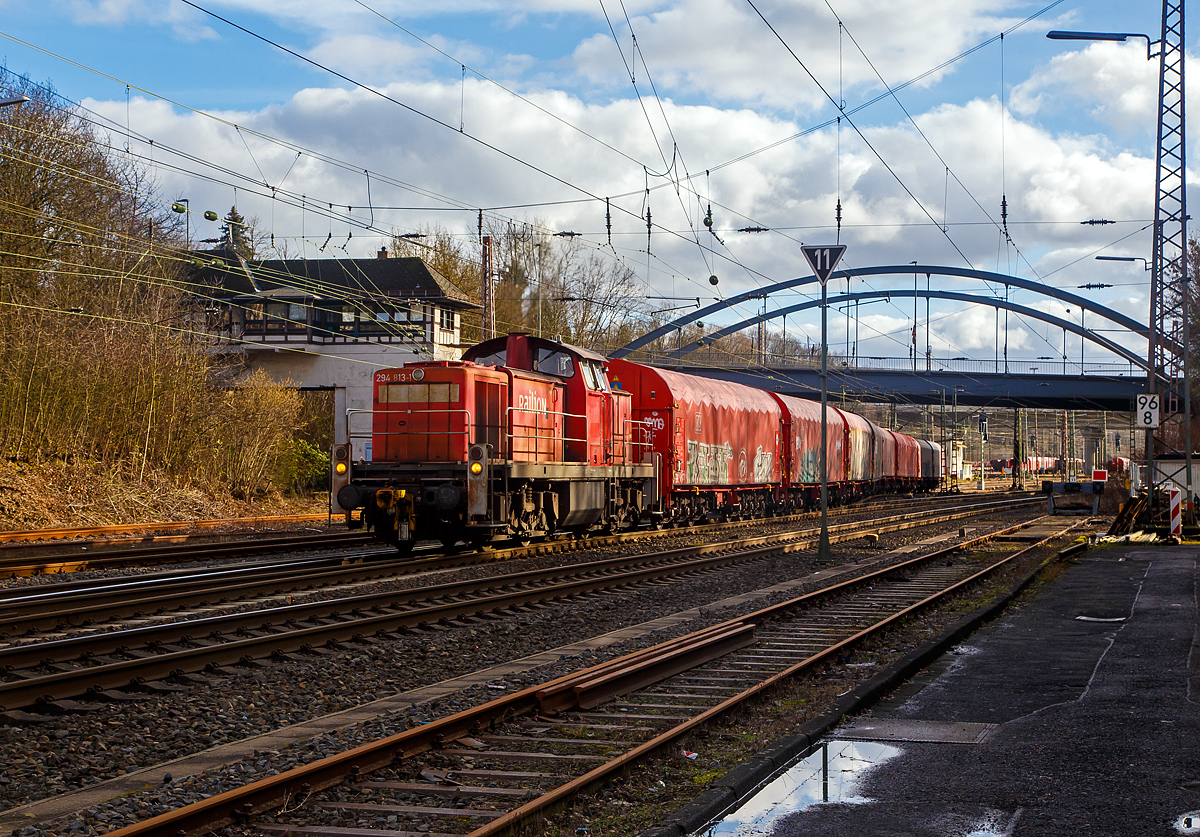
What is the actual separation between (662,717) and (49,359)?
71.9 ft

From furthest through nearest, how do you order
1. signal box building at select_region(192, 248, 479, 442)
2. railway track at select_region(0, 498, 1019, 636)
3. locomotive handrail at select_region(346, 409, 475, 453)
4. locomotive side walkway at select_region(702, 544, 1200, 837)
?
signal box building at select_region(192, 248, 479, 442)
locomotive handrail at select_region(346, 409, 475, 453)
railway track at select_region(0, 498, 1019, 636)
locomotive side walkway at select_region(702, 544, 1200, 837)

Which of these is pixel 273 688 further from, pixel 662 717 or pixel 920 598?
pixel 920 598

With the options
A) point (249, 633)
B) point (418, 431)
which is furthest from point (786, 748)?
point (418, 431)

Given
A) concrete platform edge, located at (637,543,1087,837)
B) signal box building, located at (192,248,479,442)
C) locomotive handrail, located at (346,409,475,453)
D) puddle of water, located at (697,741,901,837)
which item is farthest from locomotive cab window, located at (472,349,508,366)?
signal box building, located at (192,248,479,442)

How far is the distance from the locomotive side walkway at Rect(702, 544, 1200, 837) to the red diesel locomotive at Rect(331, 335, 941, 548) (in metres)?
8.37

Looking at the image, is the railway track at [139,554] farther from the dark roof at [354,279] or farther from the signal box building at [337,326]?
the dark roof at [354,279]

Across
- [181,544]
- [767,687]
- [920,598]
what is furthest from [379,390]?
[767,687]

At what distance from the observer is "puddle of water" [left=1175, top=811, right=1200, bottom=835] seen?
4957 mm

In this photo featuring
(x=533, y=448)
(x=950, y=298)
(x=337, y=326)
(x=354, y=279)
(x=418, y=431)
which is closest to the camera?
(x=418, y=431)

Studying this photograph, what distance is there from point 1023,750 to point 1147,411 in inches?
696

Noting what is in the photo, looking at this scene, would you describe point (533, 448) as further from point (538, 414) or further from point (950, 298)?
point (950, 298)

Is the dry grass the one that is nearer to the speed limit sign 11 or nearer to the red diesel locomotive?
the red diesel locomotive

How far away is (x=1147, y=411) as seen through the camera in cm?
2189

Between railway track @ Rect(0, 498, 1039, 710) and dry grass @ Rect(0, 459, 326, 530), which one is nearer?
railway track @ Rect(0, 498, 1039, 710)
